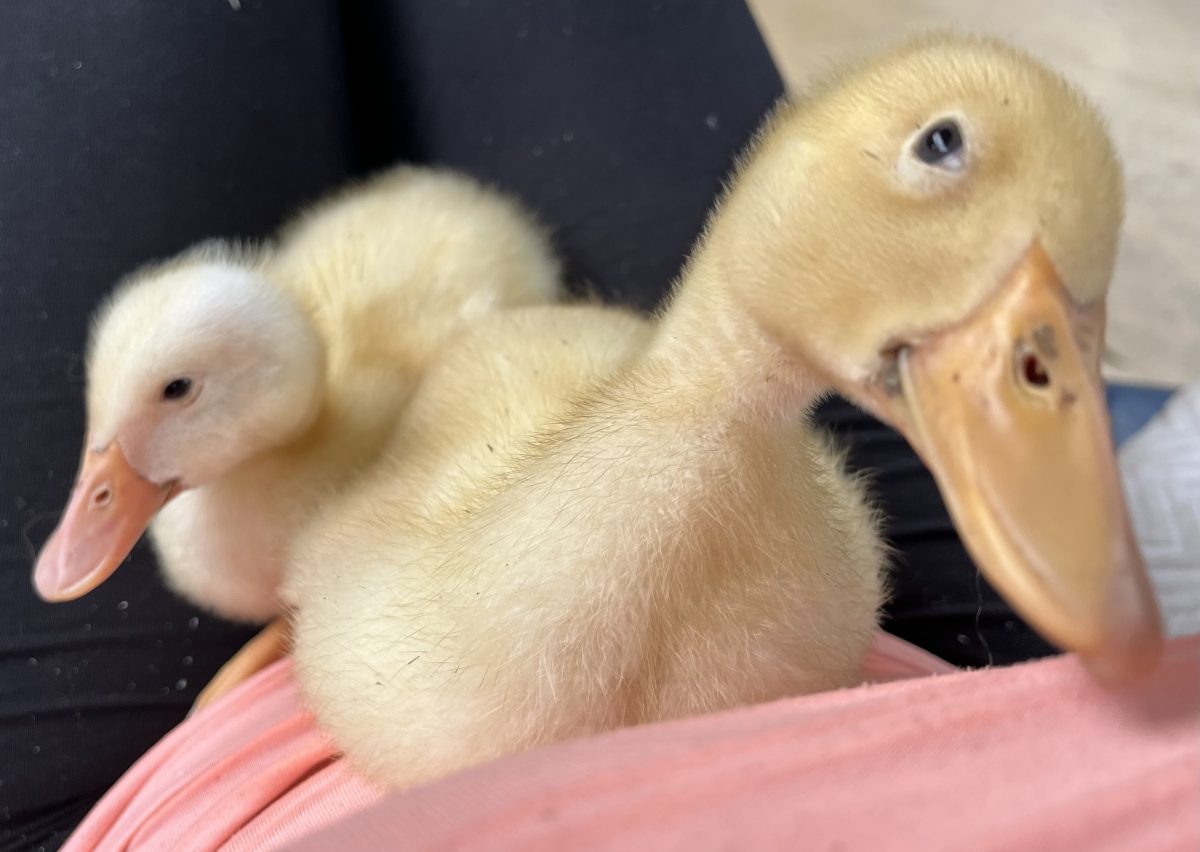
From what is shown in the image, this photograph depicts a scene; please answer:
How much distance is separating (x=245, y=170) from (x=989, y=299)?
0.72 m

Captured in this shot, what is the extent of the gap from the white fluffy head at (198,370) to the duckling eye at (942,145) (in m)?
0.51

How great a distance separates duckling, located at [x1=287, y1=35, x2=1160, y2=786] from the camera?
0.33m

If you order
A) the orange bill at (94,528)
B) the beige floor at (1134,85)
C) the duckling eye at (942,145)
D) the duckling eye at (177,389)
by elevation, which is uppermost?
the duckling eye at (942,145)

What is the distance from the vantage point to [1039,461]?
32 cm

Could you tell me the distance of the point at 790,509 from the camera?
0.44m

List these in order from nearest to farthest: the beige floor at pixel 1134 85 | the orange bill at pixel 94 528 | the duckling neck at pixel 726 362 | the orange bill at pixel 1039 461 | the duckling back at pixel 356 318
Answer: the orange bill at pixel 1039 461
the duckling neck at pixel 726 362
the orange bill at pixel 94 528
the duckling back at pixel 356 318
the beige floor at pixel 1134 85

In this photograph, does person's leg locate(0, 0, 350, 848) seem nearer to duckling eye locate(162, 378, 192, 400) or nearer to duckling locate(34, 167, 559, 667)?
duckling locate(34, 167, 559, 667)

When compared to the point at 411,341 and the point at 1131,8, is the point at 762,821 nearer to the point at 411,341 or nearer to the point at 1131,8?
the point at 411,341

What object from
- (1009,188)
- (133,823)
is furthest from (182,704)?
(1009,188)

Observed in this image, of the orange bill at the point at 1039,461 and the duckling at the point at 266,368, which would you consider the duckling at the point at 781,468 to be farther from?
the duckling at the point at 266,368

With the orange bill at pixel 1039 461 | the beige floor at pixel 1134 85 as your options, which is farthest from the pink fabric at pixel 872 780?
the beige floor at pixel 1134 85

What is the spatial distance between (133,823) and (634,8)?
858 mm

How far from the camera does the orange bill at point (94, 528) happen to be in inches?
25.2

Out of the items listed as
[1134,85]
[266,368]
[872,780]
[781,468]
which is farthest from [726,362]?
[1134,85]
